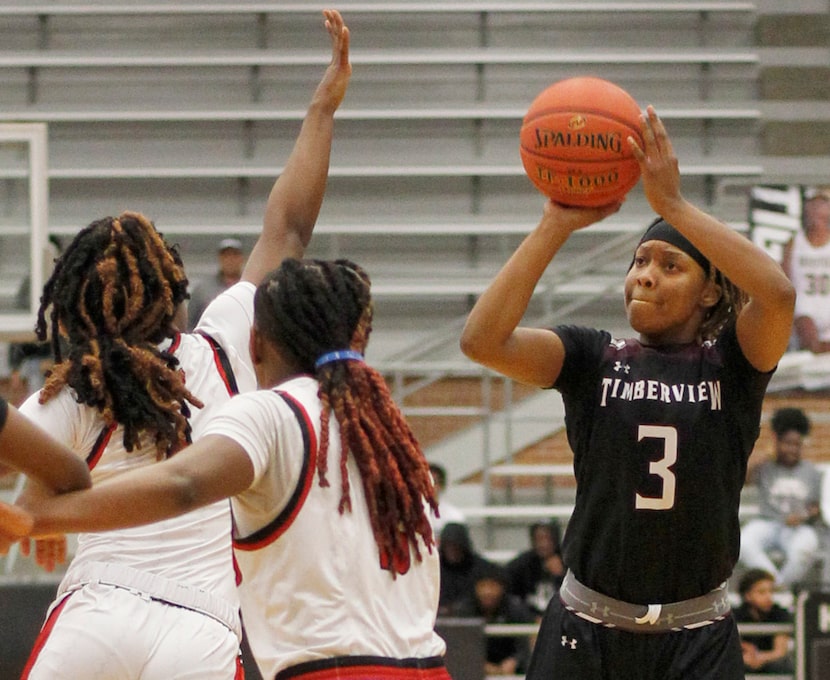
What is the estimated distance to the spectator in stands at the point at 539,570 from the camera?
26.7ft

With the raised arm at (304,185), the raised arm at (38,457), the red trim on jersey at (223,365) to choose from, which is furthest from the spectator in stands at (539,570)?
the raised arm at (38,457)

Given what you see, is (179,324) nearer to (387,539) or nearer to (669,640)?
(387,539)

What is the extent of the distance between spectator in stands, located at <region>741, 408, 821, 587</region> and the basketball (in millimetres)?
5523

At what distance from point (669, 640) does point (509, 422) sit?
6.52 m

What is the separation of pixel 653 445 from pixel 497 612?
4723mm

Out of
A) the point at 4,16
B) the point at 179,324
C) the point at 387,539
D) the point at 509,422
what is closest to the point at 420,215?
the point at 509,422

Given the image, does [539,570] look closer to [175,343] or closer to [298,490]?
[175,343]

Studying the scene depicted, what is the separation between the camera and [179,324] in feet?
10.9

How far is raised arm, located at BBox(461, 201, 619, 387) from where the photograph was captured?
10.7ft

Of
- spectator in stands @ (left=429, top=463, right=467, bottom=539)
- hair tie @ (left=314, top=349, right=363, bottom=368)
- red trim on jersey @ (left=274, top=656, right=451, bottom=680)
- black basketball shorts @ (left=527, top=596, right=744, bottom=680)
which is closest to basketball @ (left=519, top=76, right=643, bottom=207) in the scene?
hair tie @ (left=314, top=349, right=363, bottom=368)

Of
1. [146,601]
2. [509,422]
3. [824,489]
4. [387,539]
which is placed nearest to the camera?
[387,539]

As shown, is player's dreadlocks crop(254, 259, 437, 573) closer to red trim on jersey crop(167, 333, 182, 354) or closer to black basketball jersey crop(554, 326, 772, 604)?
red trim on jersey crop(167, 333, 182, 354)

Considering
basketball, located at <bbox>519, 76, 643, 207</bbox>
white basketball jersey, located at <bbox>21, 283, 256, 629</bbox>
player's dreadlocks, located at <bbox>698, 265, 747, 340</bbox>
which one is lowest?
white basketball jersey, located at <bbox>21, 283, 256, 629</bbox>

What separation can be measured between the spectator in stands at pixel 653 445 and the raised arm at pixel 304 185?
68cm
